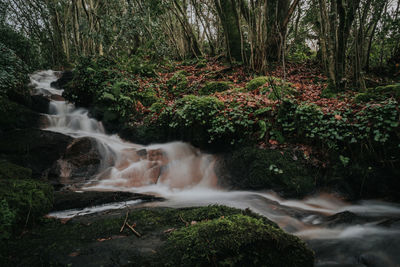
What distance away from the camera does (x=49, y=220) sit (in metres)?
2.85

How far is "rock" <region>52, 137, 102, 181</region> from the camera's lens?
5984 mm

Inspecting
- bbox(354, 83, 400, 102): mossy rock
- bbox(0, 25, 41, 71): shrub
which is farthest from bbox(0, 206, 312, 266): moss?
bbox(0, 25, 41, 71): shrub

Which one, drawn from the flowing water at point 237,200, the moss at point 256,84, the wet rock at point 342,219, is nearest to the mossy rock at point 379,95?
the flowing water at point 237,200

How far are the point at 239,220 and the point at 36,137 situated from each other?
6896 mm

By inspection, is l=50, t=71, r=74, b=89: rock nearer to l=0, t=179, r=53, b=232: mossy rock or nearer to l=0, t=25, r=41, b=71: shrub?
l=0, t=25, r=41, b=71: shrub

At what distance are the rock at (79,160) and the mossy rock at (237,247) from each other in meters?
5.09

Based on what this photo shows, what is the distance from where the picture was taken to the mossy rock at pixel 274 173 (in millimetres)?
4469

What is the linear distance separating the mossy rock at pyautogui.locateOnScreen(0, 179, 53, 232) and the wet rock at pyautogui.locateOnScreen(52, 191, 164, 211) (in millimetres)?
606

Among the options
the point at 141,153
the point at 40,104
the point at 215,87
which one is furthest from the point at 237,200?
the point at 40,104

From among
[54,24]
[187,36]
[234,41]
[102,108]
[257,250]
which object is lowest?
[257,250]

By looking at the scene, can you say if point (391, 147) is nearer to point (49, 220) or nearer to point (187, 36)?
point (49, 220)

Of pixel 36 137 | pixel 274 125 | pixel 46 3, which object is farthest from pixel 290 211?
pixel 46 3

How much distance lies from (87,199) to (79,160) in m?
2.72

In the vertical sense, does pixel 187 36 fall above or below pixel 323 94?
above
